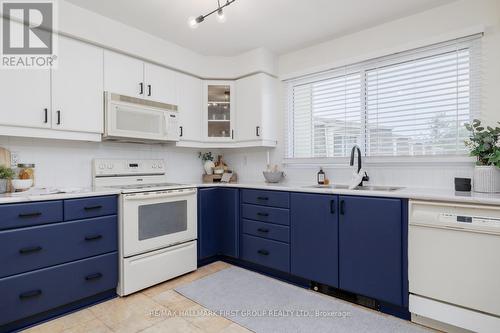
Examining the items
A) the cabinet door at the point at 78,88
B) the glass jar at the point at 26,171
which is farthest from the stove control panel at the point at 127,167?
the glass jar at the point at 26,171

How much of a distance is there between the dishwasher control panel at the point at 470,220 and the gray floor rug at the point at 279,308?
2.52ft

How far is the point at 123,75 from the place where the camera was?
271 centimetres

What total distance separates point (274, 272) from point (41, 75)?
8.75ft

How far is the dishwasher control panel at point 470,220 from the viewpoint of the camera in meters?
1.69

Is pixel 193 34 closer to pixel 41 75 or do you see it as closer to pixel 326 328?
pixel 41 75

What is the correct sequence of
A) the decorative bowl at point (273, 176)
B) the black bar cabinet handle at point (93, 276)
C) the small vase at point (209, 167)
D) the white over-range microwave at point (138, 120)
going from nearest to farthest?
the black bar cabinet handle at point (93, 276) → the white over-range microwave at point (138, 120) → the decorative bowl at point (273, 176) → the small vase at point (209, 167)

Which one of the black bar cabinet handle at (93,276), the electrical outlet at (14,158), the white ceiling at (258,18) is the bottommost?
the black bar cabinet handle at (93,276)

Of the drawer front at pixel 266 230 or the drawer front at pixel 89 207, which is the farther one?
the drawer front at pixel 266 230

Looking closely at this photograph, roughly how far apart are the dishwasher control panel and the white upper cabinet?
1924 millimetres

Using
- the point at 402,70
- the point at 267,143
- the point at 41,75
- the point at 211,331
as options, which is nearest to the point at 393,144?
the point at 402,70

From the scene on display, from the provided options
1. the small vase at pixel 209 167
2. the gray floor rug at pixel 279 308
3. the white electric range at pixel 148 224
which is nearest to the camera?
the gray floor rug at pixel 279 308

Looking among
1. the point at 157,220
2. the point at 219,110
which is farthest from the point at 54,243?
the point at 219,110

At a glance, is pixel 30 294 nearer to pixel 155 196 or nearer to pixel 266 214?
pixel 155 196

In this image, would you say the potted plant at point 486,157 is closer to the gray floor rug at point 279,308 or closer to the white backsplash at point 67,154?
the gray floor rug at point 279,308
